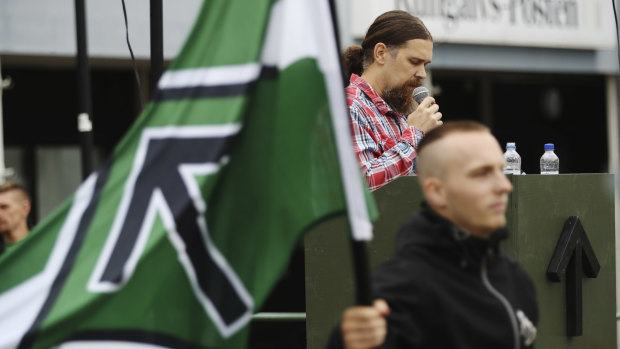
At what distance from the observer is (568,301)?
4785 mm

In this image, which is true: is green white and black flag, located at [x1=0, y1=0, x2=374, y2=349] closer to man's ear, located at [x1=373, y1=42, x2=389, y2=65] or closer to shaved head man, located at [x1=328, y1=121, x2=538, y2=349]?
shaved head man, located at [x1=328, y1=121, x2=538, y2=349]

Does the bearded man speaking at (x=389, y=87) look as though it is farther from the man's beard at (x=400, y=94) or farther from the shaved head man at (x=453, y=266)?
the shaved head man at (x=453, y=266)

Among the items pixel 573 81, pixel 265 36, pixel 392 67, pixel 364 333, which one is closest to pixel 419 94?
pixel 392 67

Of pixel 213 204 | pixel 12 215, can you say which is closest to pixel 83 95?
pixel 12 215

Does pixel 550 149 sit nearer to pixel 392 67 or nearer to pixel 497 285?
pixel 392 67

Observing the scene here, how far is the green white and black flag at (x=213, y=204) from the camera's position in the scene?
9.56 ft

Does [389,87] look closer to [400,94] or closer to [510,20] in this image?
[400,94]

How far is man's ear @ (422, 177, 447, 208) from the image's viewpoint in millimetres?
2900

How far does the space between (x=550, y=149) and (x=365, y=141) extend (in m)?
1.12

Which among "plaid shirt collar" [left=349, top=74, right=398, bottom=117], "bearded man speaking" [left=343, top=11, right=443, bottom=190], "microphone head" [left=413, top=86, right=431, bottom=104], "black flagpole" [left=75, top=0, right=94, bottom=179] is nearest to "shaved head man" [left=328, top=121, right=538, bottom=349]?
"bearded man speaking" [left=343, top=11, right=443, bottom=190]

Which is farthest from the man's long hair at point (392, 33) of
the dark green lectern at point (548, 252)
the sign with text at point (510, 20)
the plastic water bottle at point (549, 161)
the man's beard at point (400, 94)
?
the sign with text at point (510, 20)

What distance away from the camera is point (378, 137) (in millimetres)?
4684

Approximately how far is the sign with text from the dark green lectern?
880 cm

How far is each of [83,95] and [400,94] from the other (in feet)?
8.32
